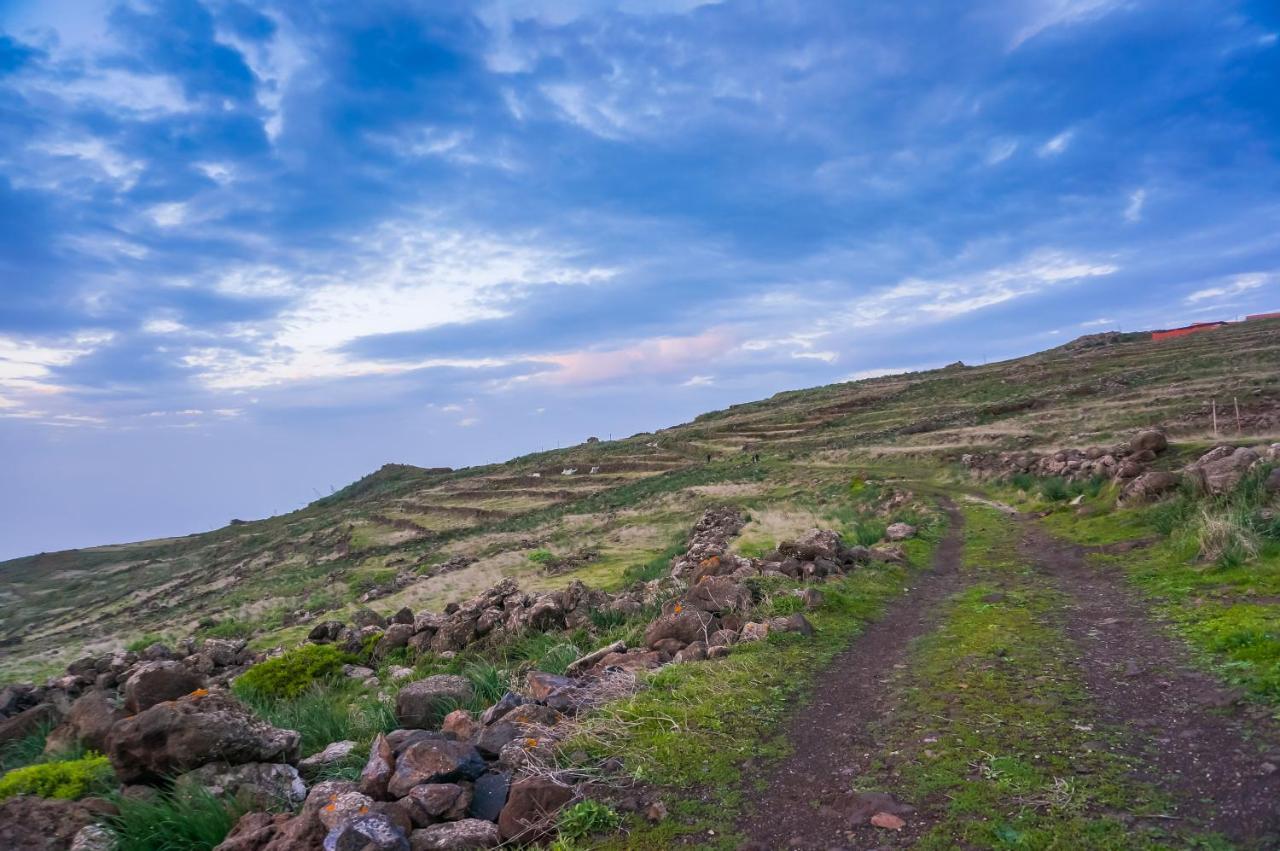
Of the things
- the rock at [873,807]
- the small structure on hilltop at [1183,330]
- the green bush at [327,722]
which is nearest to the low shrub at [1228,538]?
the rock at [873,807]

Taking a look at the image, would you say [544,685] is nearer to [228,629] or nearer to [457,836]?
[457,836]

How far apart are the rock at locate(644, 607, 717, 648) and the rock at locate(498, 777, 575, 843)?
407cm

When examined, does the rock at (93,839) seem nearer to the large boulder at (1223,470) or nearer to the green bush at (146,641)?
the large boulder at (1223,470)

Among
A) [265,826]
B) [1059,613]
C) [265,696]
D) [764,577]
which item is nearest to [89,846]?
[265,826]

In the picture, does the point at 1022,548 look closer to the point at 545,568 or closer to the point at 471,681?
the point at 471,681

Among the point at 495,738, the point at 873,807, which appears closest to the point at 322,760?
the point at 495,738

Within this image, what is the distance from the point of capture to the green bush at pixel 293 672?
11625 millimetres

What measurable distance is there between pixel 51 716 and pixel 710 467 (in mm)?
40933

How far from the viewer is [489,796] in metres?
4.66

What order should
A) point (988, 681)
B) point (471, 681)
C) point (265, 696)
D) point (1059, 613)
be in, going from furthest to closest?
1. point (265, 696)
2. point (1059, 613)
3. point (471, 681)
4. point (988, 681)

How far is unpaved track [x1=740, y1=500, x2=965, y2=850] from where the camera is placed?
4.28 metres

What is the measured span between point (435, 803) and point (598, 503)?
39843mm

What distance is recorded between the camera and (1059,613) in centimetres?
884

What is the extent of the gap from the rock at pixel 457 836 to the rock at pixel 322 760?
211cm
